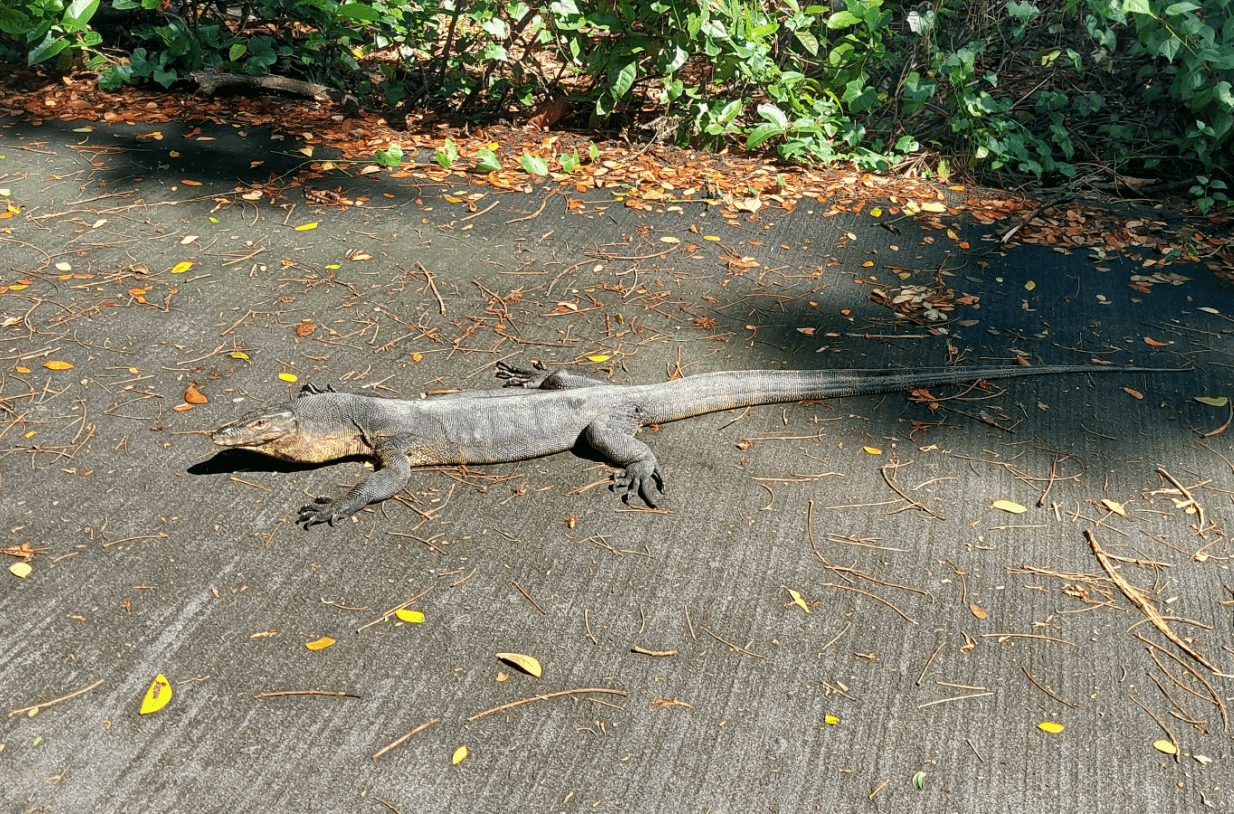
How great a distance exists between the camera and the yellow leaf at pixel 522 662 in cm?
306

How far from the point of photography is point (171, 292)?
5227mm

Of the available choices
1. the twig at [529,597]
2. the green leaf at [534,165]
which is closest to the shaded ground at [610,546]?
the twig at [529,597]

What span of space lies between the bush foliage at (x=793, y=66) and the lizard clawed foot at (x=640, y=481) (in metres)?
4.47

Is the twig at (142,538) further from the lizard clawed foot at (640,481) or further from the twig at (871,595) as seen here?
the twig at (871,595)

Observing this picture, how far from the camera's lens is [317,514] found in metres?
3.62

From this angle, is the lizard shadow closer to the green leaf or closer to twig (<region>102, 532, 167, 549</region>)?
twig (<region>102, 532, 167, 549</region>)

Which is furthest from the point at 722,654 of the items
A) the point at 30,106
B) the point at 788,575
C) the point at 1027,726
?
the point at 30,106

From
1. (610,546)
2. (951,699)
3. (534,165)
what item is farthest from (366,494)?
(534,165)

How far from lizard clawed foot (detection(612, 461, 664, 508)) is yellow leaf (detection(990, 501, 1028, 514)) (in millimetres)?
1522

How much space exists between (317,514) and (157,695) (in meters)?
0.94

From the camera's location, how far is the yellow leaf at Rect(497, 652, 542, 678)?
10.0ft

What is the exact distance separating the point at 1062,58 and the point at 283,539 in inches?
317

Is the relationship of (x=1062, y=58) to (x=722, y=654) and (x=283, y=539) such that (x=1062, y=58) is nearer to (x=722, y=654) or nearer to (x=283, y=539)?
(x=722, y=654)

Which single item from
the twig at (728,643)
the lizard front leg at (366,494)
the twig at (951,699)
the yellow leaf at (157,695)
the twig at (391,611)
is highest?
the lizard front leg at (366,494)
